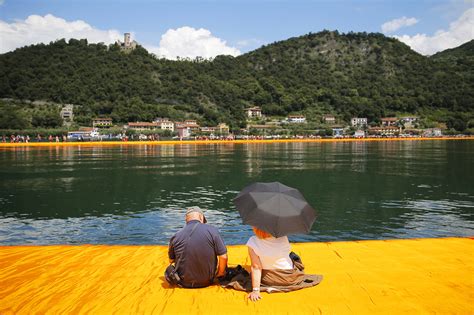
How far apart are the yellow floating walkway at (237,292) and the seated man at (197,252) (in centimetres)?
19

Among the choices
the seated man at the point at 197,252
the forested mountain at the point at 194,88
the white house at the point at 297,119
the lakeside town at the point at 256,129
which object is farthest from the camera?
the white house at the point at 297,119

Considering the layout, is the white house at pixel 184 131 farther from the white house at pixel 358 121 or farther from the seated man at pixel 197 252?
the seated man at pixel 197 252

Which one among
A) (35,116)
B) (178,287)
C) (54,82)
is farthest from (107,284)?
(54,82)

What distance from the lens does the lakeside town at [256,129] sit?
111m

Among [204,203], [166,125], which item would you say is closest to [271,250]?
[204,203]

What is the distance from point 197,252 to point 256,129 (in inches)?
5083

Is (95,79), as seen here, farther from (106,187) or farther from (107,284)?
(107,284)

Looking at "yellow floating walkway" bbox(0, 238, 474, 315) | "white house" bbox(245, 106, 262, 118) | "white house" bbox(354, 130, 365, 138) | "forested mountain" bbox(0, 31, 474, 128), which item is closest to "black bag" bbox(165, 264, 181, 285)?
"yellow floating walkway" bbox(0, 238, 474, 315)

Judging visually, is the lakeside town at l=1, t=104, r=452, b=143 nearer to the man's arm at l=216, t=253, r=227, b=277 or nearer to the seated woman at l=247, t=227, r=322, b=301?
the man's arm at l=216, t=253, r=227, b=277

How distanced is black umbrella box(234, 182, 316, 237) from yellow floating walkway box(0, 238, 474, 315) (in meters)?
0.96

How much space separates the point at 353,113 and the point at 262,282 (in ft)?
556

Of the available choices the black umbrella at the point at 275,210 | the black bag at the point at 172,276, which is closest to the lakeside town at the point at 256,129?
the black bag at the point at 172,276

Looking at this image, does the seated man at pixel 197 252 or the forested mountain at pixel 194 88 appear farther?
the forested mountain at pixel 194 88

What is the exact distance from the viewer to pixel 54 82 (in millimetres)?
139500
